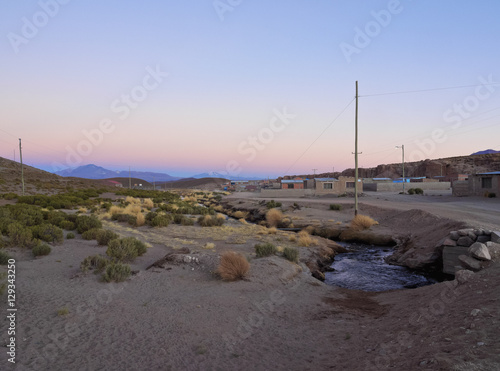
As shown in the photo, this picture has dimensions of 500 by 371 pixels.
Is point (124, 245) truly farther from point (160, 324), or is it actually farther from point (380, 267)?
point (380, 267)

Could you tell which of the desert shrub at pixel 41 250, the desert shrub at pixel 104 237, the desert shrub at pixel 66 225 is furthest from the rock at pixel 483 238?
the desert shrub at pixel 66 225

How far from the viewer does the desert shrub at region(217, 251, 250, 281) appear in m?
10.6

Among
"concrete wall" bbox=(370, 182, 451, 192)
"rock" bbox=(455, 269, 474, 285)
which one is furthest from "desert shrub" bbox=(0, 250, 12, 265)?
"concrete wall" bbox=(370, 182, 451, 192)

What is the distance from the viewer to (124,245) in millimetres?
12875

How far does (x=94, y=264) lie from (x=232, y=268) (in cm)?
496

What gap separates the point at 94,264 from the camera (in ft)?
37.2

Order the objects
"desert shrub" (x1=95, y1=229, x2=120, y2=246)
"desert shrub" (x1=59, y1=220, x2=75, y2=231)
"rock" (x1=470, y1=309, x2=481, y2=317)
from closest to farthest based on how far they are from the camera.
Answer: "rock" (x1=470, y1=309, x2=481, y2=317) < "desert shrub" (x1=95, y1=229, x2=120, y2=246) < "desert shrub" (x1=59, y1=220, x2=75, y2=231)

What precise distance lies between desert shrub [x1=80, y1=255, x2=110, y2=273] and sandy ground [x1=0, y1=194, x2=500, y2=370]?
28cm

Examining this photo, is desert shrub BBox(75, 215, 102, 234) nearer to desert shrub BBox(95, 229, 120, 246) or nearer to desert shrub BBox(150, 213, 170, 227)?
desert shrub BBox(95, 229, 120, 246)

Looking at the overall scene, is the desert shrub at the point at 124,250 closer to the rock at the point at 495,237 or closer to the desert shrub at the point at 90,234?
the desert shrub at the point at 90,234

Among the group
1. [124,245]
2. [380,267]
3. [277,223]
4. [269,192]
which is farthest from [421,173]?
[124,245]

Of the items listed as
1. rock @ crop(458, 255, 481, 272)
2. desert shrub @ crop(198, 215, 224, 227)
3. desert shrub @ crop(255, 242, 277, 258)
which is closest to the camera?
rock @ crop(458, 255, 481, 272)

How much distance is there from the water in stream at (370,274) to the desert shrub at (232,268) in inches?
171

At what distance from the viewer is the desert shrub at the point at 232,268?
1056cm
